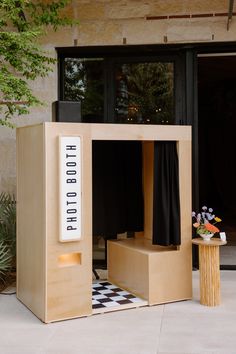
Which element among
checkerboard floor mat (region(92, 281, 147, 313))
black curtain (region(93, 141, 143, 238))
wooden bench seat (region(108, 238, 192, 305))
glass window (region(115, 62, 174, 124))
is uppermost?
glass window (region(115, 62, 174, 124))

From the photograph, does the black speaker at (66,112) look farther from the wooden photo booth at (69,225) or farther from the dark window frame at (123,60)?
the dark window frame at (123,60)

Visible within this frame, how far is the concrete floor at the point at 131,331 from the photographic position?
3955 mm

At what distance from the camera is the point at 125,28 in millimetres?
6926

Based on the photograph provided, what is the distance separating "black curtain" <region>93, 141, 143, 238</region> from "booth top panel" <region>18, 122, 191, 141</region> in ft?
3.07

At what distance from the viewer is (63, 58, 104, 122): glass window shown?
7172mm

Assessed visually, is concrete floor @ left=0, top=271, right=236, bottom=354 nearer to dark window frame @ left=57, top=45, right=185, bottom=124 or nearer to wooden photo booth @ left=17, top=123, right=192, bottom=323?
wooden photo booth @ left=17, top=123, right=192, bottom=323

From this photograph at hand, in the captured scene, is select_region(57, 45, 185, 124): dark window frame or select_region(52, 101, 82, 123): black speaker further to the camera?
select_region(57, 45, 185, 124): dark window frame

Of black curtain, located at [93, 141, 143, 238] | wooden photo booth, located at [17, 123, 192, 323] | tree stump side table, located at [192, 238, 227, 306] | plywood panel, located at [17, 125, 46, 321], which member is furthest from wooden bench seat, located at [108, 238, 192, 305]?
plywood panel, located at [17, 125, 46, 321]

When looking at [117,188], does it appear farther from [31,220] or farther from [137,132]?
[31,220]

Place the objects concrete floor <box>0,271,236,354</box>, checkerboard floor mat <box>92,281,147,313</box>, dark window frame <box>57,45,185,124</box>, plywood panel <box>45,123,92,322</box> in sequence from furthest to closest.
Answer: dark window frame <box>57,45,185,124</box>
checkerboard floor mat <box>92,281,147,313</box>
plywood panel <box>45,123,92,322</box>
concrete floor <box>0,271,236,354</box>

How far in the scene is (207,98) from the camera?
13297 mm

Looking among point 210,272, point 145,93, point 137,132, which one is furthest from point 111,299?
point 145,93

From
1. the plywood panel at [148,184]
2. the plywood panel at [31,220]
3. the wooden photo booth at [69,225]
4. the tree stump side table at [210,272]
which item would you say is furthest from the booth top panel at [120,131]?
the tree stump side table at [210,272]

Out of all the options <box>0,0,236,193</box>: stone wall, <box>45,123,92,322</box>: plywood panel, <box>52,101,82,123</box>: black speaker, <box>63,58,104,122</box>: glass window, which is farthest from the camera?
<box>63,58,104,122</box>: glass window
